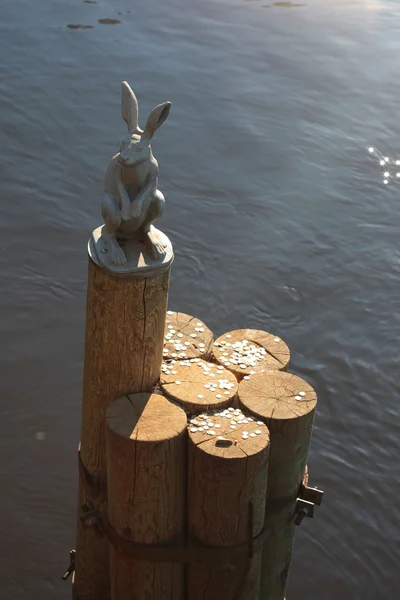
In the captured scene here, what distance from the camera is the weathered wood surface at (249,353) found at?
374 cm

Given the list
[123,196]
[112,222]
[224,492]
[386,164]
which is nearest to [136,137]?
[123,196]

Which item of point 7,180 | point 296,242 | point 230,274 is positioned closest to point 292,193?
point 296,242

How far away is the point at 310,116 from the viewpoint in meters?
10.2

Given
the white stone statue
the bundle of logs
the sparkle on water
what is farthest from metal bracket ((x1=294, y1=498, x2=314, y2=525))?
the sparkle on water

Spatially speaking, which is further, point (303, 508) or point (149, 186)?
point (303, 508)

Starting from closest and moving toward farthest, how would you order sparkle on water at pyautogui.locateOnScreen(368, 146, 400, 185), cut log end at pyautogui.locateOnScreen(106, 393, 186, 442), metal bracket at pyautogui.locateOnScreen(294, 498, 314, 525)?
cut log end at pyautogui.locateOnScreen(106, 393, 186, 442) < metal bracket at pyautogui.locateOnScreen(294, 498, 314, 525) < sparkle on water at pyautogui.locateOnScreen(368, 146, 400, 185)

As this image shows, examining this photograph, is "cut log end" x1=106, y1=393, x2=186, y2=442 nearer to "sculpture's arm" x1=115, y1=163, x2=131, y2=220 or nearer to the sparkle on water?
"sculpture's arm" x1=115, y1=163, x2=131, y2=220

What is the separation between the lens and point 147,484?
3.27 meters

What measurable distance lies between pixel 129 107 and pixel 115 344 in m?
0.91

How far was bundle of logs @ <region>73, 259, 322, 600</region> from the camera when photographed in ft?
10.7

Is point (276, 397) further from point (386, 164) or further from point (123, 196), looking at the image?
point (386, 164)

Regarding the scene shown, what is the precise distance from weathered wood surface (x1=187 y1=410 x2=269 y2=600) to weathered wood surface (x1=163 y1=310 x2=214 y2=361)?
388mm

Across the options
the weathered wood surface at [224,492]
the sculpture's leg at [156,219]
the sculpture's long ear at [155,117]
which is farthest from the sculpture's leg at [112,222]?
the weathered wood surface at [224,492]

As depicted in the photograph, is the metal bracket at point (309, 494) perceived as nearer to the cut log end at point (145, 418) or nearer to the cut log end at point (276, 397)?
the cut log end at point (276, 397)
